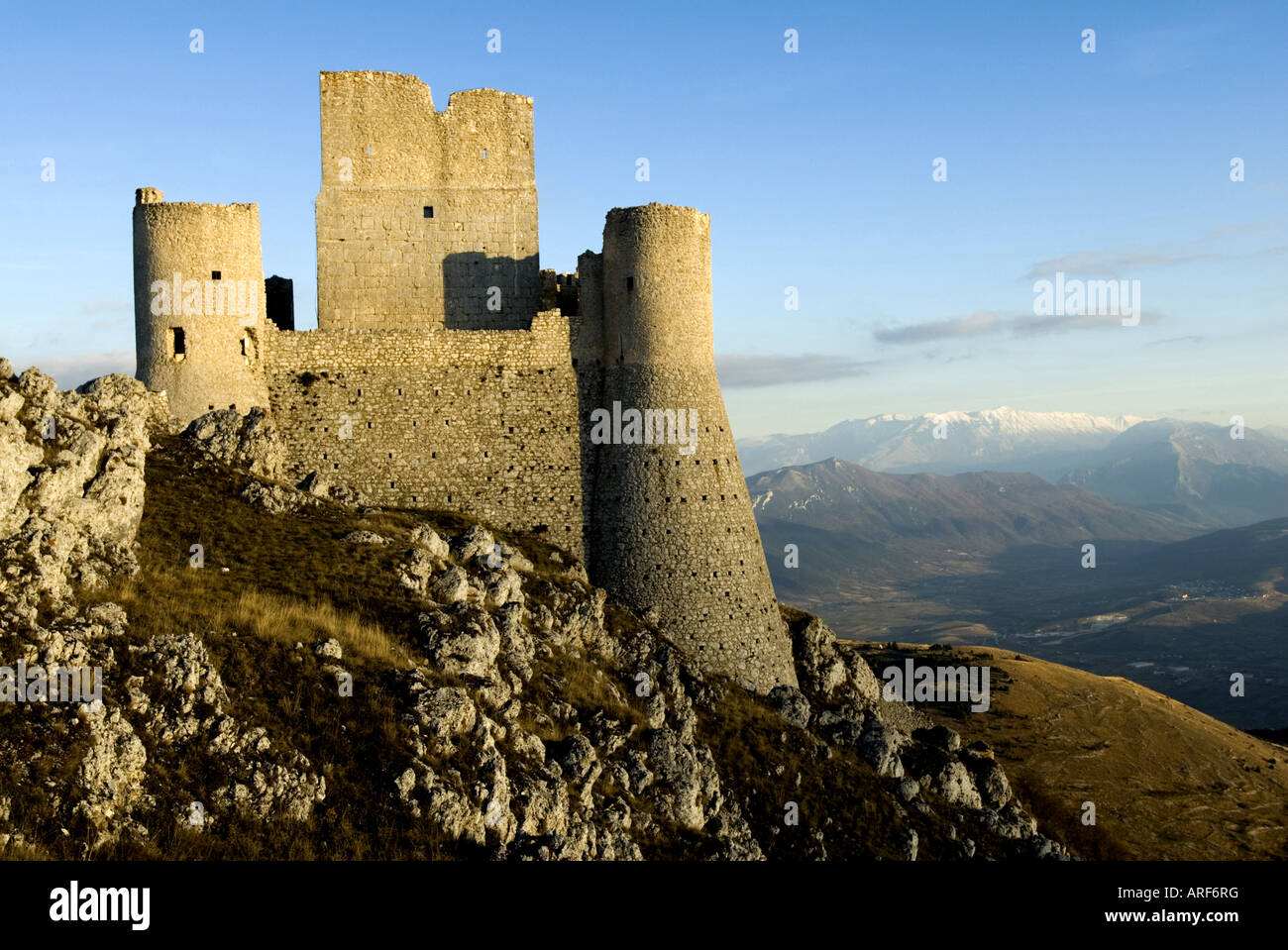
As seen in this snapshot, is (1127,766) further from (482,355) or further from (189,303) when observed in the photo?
(189,303)

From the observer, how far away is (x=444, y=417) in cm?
3772

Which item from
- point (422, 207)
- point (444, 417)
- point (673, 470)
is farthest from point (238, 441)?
point (673, 470)

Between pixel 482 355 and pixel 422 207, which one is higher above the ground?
pixel 422 207

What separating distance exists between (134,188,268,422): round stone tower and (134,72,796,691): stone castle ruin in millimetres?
64

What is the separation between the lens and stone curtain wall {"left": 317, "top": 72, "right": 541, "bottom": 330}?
39.8m

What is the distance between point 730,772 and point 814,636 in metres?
11.5

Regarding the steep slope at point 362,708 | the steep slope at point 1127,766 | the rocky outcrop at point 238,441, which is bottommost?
the steep slope at point 1127,766

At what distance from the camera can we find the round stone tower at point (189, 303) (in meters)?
35.6

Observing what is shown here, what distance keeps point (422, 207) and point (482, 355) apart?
6.36 m

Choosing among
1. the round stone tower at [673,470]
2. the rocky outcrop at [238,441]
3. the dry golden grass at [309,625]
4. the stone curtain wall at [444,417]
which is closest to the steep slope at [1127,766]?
the round stone tower at [673,470]

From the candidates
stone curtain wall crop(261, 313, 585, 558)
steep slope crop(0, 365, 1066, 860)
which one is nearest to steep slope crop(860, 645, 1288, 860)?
steep slope crop(0, 365, 1066, 860)

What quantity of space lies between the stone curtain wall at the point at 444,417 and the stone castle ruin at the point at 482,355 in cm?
7

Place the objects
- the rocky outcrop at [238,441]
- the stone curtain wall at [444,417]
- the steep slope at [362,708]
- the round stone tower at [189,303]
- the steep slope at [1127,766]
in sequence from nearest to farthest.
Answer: the steep slope at [362,708] < the rocky outcrop at [238,441] < the round stone tower at [189,303] < the stone curtain wall at [444,417] < the steep slope at [1127,766]

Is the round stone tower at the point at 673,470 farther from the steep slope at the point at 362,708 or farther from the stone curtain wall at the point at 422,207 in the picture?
the stone curtain wall at the point at 422,207
